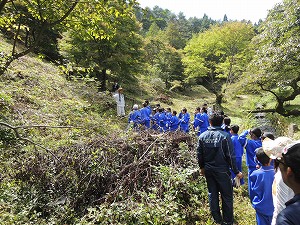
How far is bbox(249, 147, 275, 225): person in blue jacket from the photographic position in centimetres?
312

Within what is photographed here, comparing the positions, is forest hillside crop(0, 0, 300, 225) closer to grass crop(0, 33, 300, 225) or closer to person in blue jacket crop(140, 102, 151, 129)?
grass crop(0, 33, 300, 225)

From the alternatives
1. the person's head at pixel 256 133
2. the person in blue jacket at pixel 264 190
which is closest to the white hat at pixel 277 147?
the person in blue jacket at pixel 264 190

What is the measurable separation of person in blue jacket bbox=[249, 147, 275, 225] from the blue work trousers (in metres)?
0.61

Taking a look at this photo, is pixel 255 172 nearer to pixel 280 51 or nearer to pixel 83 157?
pixel 83 157

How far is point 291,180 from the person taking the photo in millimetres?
1550

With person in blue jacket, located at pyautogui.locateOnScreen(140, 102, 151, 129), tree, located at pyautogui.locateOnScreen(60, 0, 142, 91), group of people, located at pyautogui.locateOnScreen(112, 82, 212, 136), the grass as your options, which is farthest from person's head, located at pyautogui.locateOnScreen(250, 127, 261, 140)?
tree, located at pyautogui.locateOnScreen(60, 0, 142, 91)

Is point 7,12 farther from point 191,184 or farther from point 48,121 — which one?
point 191,184

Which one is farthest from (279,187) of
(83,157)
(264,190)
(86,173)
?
(83,157)

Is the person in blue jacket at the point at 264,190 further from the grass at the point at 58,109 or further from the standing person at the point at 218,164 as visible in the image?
the grass at the point at 58,109

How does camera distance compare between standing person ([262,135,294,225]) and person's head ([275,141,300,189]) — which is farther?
standing person ([262,135,294,225])

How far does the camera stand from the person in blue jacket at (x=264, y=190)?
10.3ft

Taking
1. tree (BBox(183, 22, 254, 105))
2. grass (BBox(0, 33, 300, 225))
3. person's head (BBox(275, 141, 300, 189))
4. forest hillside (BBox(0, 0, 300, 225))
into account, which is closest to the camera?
person's head (BBox(275, 141, 300, 189))

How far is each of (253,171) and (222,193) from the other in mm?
674

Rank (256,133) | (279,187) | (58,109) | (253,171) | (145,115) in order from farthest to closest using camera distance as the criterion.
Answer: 1. (145,115)
2. (58,109)
3. (256,133)
4. (253,171)
5. (279,187)
